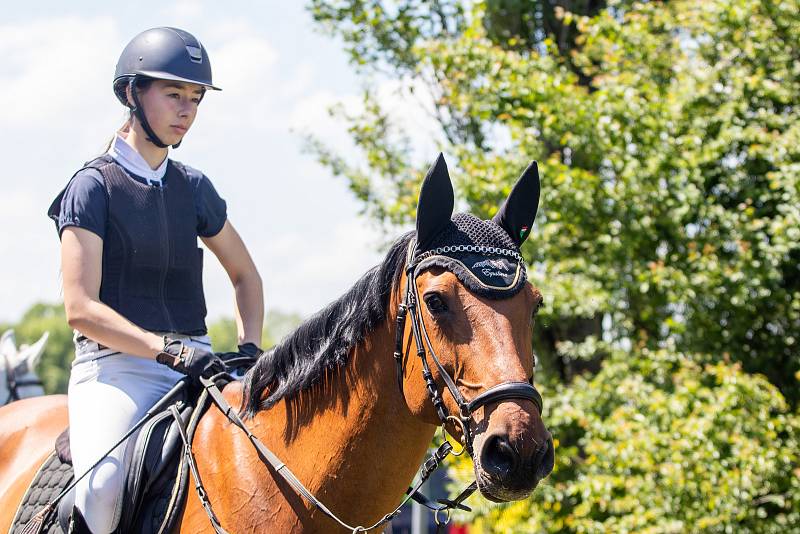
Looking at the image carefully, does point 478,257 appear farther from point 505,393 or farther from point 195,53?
point 195,53

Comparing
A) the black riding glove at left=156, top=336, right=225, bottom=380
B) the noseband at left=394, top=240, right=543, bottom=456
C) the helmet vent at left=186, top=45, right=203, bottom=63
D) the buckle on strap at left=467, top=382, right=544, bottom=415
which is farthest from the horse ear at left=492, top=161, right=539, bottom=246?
the helmet vent at left=186, top=45, right=203, bottom=63

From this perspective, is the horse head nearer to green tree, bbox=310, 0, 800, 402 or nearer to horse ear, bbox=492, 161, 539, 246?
horse ear, bbox=492, 161, 539, 246

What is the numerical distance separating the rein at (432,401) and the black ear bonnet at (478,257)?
0.02 meters

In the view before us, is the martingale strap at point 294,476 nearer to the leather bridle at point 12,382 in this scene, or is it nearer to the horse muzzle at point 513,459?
the horse muzzle at point 513,459

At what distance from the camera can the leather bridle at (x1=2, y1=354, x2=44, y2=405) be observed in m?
7.93

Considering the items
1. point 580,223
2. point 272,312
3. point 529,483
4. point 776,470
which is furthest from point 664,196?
point 272,312

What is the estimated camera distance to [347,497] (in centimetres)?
314

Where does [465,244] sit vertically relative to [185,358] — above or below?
above

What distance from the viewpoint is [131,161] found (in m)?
3.83

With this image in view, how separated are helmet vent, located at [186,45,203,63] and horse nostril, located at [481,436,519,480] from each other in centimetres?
207

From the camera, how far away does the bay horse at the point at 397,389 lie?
2775mm

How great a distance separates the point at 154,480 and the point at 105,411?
320 millimetres

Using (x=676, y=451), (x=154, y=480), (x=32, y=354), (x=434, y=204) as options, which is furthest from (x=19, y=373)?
(x=434, y=204)

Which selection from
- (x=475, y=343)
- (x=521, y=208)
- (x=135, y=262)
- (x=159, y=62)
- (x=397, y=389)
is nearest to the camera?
(x=475, y=343)
